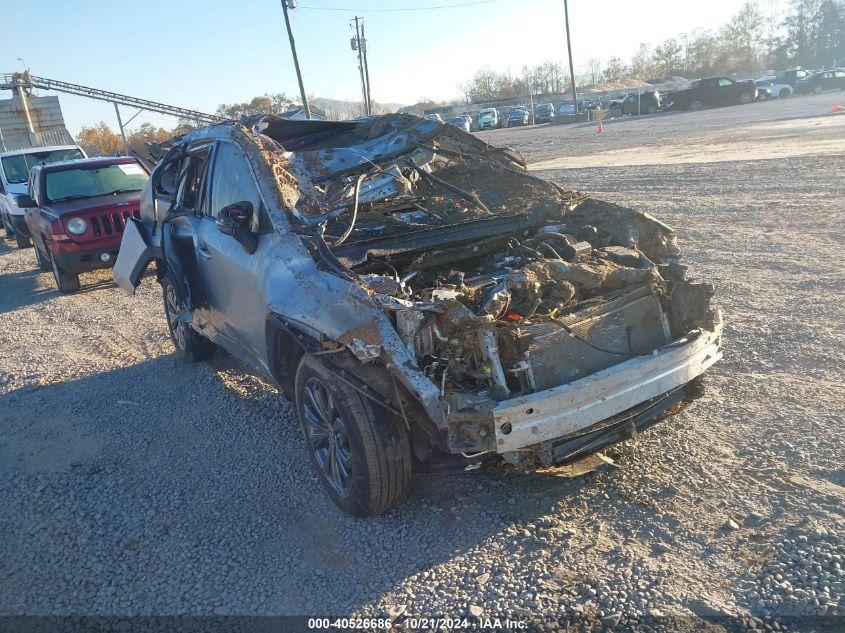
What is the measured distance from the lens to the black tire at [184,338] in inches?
238

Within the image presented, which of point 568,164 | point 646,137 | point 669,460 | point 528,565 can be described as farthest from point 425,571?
point 646,137

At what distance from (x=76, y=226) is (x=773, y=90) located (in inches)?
1720

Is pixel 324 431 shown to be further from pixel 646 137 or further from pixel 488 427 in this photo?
pixel 646 137

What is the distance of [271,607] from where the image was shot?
2.90m

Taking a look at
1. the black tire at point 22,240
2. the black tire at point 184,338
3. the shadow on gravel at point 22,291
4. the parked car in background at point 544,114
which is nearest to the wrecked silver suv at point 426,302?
the black tire at point 184,338

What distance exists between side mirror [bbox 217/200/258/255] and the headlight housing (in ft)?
21.0

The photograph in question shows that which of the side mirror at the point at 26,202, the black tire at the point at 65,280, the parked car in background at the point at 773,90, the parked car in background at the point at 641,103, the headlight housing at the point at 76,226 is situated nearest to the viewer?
the headlight housing at the point at 76,226

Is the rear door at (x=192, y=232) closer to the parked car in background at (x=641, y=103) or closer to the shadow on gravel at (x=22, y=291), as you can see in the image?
the shadow on gravel at (x=22, y=291)

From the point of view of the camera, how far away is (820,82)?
41781 mm

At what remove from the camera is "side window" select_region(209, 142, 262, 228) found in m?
4.28

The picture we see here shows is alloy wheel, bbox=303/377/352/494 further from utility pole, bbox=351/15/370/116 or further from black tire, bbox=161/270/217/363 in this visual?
utility pole, bbox=351/15/370/116

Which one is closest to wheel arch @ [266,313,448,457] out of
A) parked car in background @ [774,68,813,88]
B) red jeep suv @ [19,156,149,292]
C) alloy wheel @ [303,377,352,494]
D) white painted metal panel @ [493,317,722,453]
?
alloy wheel @ [303,377,352,494]

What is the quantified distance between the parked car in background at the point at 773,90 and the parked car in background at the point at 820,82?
0.68 metres

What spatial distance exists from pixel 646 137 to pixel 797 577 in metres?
23.7
